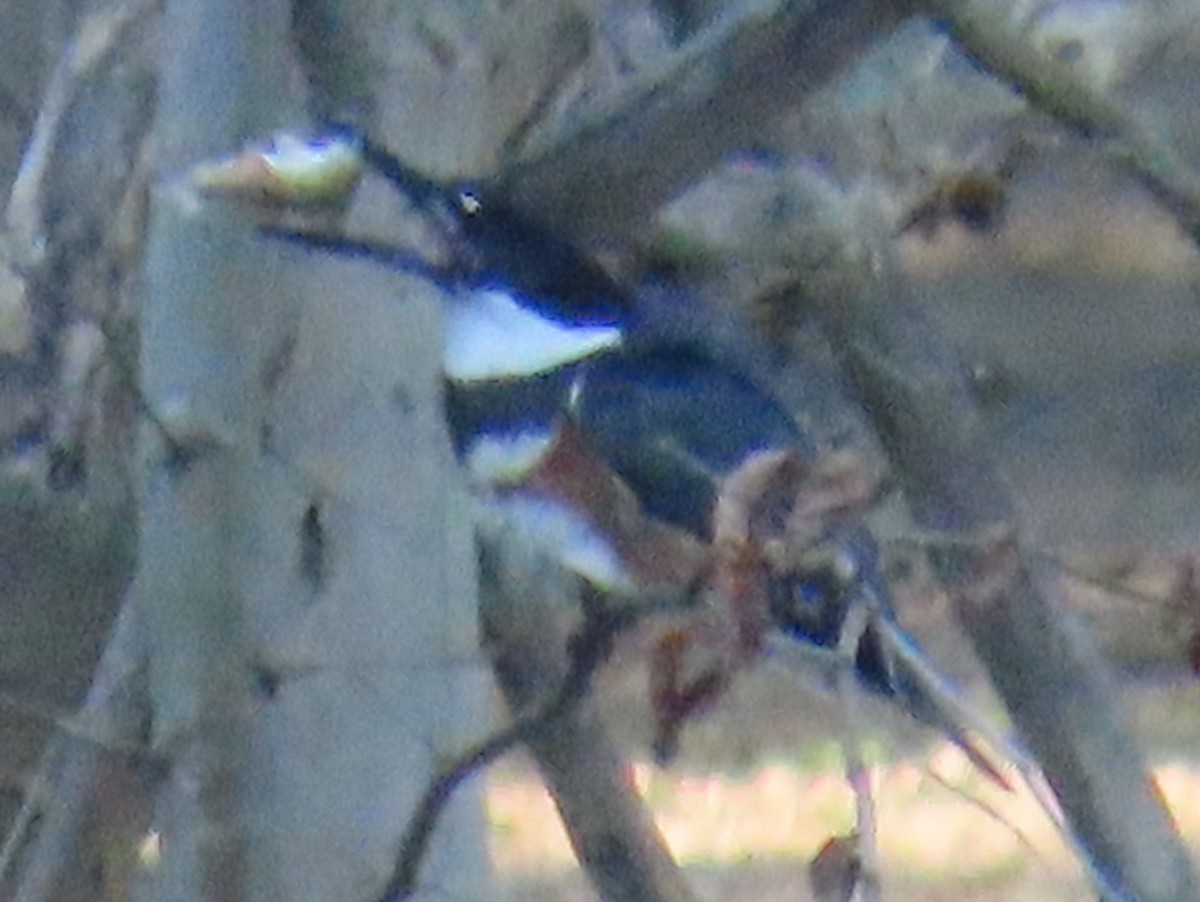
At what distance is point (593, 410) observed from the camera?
67 cm

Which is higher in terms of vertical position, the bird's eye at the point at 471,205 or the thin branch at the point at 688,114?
the thin branch at the point at 688,114

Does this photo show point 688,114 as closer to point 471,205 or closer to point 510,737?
point 471,205

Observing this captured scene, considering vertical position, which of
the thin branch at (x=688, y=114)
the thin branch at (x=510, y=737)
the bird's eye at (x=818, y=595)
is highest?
the thin branch at (x=688, y=114)

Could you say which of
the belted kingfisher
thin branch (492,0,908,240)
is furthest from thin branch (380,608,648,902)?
thin branch (492,0,908,240)

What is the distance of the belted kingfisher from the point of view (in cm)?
62

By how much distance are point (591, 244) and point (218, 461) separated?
17 centimetres

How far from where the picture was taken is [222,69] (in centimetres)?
76

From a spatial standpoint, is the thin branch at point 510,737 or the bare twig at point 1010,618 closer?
the thin branch at point 510,737

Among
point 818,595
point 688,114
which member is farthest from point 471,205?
point 818,595

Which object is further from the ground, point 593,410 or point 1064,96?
point 1064,96

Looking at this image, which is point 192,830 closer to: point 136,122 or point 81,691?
point 81,691

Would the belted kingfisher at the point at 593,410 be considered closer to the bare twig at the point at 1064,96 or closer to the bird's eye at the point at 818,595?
the bird's eye at the point at 818,595

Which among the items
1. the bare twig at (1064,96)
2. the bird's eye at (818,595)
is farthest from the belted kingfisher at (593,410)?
the bare twig at (1064,96)

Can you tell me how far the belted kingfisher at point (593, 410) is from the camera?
623mm
